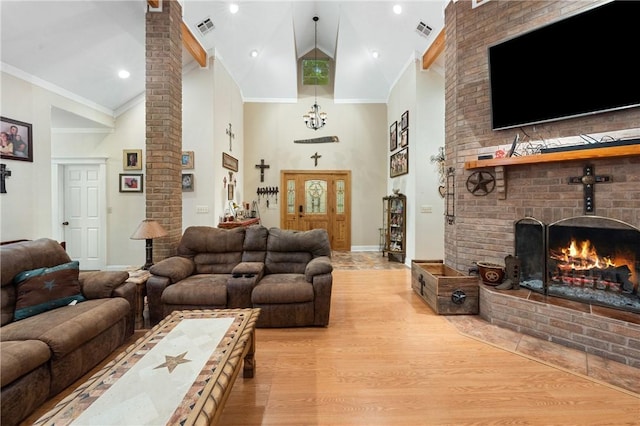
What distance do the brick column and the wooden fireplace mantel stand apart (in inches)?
146

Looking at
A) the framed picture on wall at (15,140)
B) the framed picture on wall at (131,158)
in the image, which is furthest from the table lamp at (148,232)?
the framed picture on wall at (131,158)

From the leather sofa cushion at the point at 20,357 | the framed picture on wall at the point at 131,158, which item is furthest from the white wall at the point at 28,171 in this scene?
the leather sofa cushion at the point at 20,357

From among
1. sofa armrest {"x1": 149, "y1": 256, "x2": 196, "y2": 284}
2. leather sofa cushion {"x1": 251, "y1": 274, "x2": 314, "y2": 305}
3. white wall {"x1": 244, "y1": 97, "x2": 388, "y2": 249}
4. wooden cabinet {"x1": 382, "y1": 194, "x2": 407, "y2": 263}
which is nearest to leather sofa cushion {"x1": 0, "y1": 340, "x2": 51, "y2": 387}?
sofa armrest {"x1": 149, "y1": 256, "x2": 196, "y2": 284}

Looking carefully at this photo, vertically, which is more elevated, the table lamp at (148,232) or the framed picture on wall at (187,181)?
the framed picture on wall at (187,181)

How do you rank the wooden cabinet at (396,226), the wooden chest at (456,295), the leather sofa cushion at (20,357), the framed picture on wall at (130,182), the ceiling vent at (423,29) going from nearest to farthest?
the leather sofa cushion at (20,357) → the wooden chest at (456,295) → the ceiling vent at (423,29) → the framed picture on wall at (130,182) → the wooden cabinet at (396,226)

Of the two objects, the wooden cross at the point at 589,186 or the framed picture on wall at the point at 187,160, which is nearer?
the wooden cross at the point at 589,186

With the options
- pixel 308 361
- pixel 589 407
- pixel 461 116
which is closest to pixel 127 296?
pixel 308 361

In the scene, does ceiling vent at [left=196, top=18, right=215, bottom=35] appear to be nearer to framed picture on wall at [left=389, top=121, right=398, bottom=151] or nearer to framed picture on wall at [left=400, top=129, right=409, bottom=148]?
framed picture on wall at [left=400, top=129, right=409, bottom=148]

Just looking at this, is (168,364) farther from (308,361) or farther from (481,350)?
(481,350)

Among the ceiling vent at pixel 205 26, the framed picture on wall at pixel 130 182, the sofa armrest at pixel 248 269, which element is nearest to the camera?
the sofa armrest at pixel 248 269

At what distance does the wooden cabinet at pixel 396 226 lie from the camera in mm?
5867

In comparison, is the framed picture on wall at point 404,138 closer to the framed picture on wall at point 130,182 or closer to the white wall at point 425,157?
the white wall at point 425,157

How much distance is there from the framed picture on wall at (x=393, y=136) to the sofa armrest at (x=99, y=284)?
5.71m

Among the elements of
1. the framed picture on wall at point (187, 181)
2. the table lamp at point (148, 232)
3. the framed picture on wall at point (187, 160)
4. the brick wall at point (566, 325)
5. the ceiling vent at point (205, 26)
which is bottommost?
the brick wall at point (566, 325)
